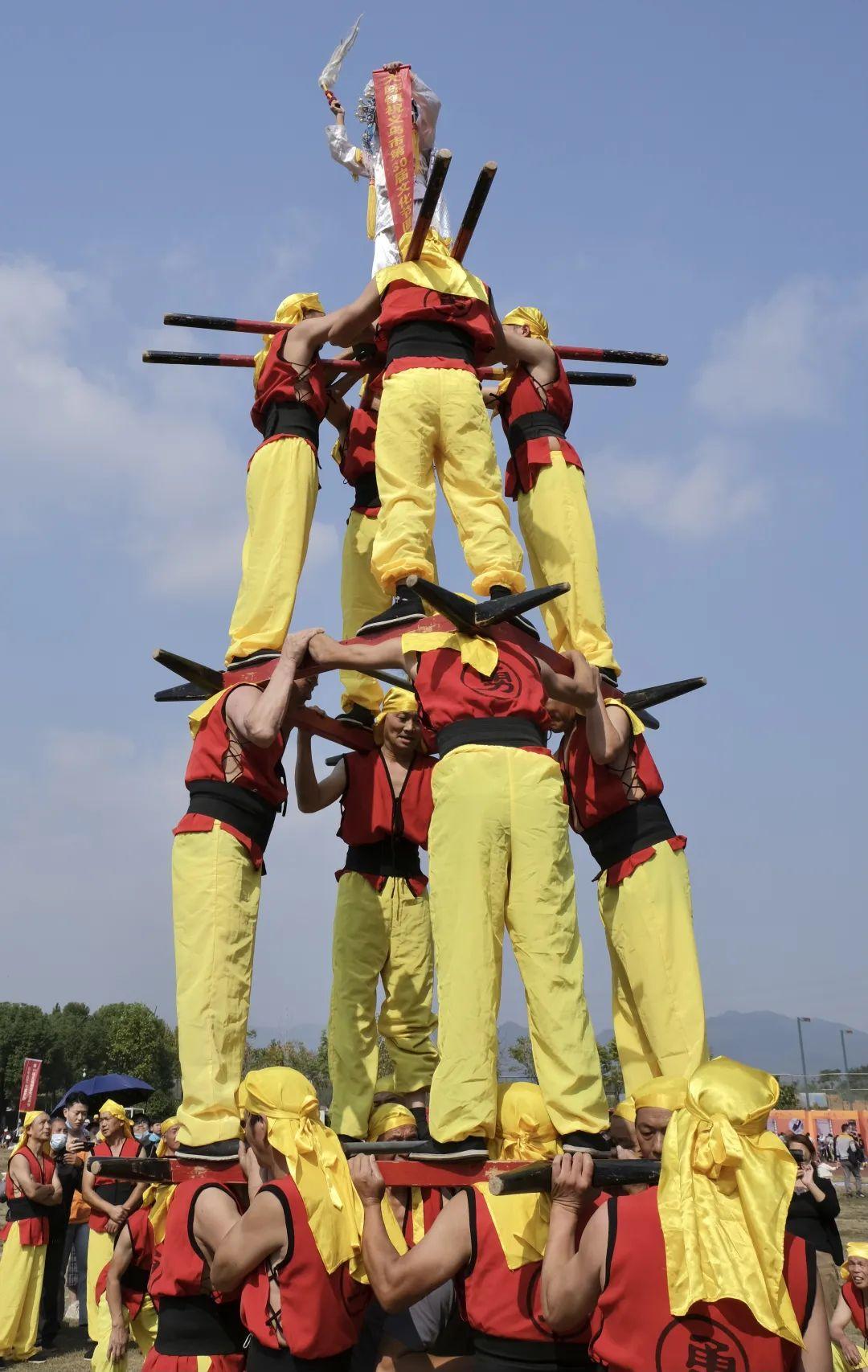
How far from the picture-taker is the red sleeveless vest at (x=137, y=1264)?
7137 millimetres

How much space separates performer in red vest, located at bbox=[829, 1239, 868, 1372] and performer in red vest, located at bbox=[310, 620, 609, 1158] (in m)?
3.53

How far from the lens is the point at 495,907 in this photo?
4.25 metres

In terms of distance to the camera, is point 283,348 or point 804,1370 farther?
point 283,348

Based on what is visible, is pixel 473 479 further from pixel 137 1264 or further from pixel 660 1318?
pixel 137 1264

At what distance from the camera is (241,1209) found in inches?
180

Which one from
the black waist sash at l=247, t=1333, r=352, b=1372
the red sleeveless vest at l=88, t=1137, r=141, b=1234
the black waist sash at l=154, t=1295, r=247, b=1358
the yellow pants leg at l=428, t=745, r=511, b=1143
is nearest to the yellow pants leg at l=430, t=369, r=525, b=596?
the yellow pants leg at l=428, t=745, r=511, b=1143

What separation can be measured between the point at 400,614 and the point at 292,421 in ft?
4.92

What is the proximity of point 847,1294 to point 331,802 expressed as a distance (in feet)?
13.5

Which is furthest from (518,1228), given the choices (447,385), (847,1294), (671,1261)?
(847,1294)

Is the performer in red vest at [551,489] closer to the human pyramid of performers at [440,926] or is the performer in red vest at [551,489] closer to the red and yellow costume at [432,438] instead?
the human pyramid of performers at [440,926]

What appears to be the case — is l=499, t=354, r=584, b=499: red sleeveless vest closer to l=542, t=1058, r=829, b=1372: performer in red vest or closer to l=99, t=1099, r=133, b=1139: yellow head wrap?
l=542, t=1058, r=829, b=1372: performer in red vest

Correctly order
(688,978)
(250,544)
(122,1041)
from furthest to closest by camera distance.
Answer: (122,1041) → (250,544) → (688,978)

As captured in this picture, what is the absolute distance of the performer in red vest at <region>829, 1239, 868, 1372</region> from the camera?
657cm

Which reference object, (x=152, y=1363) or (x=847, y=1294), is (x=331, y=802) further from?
(x=847, y=1294)
